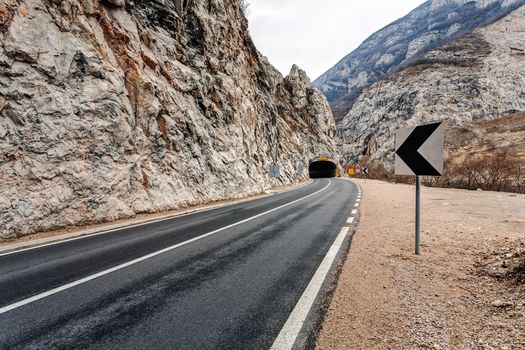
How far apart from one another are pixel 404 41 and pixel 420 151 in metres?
158

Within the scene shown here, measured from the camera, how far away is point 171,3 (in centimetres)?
1861

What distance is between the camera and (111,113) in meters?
11.6

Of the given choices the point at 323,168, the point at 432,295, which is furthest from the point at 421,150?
the point at 323,168

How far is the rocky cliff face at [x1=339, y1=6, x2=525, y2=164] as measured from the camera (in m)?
46.7

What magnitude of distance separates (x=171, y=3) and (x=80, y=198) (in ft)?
52.2

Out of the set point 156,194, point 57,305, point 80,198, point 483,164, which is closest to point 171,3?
point 156,194

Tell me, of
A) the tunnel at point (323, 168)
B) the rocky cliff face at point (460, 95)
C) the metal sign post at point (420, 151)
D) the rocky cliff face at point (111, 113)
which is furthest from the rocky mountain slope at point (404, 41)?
the metal sign post at point (420, 151)

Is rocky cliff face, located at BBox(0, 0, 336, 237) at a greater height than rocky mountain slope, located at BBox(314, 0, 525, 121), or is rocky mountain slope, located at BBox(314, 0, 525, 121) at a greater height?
rocky mountain slope, located at BBox(314, 0, 525, 121)

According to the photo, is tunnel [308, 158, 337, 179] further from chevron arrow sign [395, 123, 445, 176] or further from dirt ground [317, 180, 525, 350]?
chevron arrow sign [395, 123, 445, 176]

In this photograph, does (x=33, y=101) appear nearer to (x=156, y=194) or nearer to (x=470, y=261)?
(x=156, y=194)

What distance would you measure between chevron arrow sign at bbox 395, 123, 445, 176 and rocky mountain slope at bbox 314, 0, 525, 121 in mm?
88025

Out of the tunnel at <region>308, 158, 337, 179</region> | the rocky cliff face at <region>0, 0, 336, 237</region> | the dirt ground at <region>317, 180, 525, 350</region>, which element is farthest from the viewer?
the tunnel at <region>308, 158, 337, 179</region>

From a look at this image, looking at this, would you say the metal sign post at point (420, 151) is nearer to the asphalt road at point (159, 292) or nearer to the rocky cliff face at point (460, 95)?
the asphalt road at point (159, 292)

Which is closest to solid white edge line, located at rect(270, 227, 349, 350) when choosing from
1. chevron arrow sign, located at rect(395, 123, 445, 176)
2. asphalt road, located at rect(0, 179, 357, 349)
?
asphalt road, located at rect(0, 179, 357, 349)
